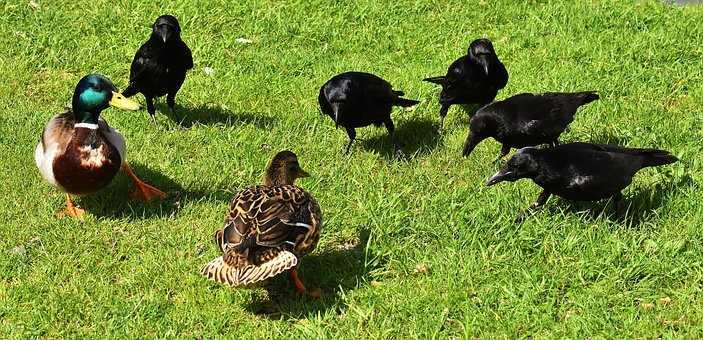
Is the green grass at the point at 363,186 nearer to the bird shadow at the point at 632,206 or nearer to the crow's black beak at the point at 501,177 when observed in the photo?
the bird shadow at the point at 632,206

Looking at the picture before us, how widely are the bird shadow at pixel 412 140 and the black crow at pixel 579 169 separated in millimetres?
1606

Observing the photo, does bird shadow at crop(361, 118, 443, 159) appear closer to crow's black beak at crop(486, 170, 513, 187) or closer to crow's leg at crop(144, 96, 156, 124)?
crow's black beak at crop(486, 170, 513, 187)

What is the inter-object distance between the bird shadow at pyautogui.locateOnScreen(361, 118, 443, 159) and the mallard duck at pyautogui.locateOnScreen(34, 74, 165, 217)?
2.07 m

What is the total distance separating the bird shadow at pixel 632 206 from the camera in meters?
5.95

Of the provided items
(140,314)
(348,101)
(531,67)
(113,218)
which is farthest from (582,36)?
(140,314)

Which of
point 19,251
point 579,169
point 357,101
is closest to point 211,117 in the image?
point 357,101

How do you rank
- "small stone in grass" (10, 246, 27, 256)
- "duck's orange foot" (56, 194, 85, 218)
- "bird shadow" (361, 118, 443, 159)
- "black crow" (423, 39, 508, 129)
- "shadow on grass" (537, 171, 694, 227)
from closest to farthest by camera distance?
"small stone in grass" (10, 246, 27, 256)
"shadow on grass" (537, 171, 694, 227)
"duck's orange foot" (56, 194, 85, 218)
"bird shadow" (361, 118, 443, 159)
"black crow" (423, 39, 508, 129)

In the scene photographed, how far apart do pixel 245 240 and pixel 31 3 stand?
23.3 ft

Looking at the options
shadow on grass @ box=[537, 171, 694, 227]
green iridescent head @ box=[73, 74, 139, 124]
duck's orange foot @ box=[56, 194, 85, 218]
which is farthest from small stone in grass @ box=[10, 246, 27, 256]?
shadow on grass @ box=[537, 171, 694, 227]

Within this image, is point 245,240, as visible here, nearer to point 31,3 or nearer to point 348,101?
point 348,101

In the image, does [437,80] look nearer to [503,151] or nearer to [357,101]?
[357,101]

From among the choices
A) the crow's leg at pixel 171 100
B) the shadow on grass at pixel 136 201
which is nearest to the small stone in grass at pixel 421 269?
the shadow on grass at pixel 136 201

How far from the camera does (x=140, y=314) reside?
5.21 metres

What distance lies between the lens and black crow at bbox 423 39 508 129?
8.05 metres
